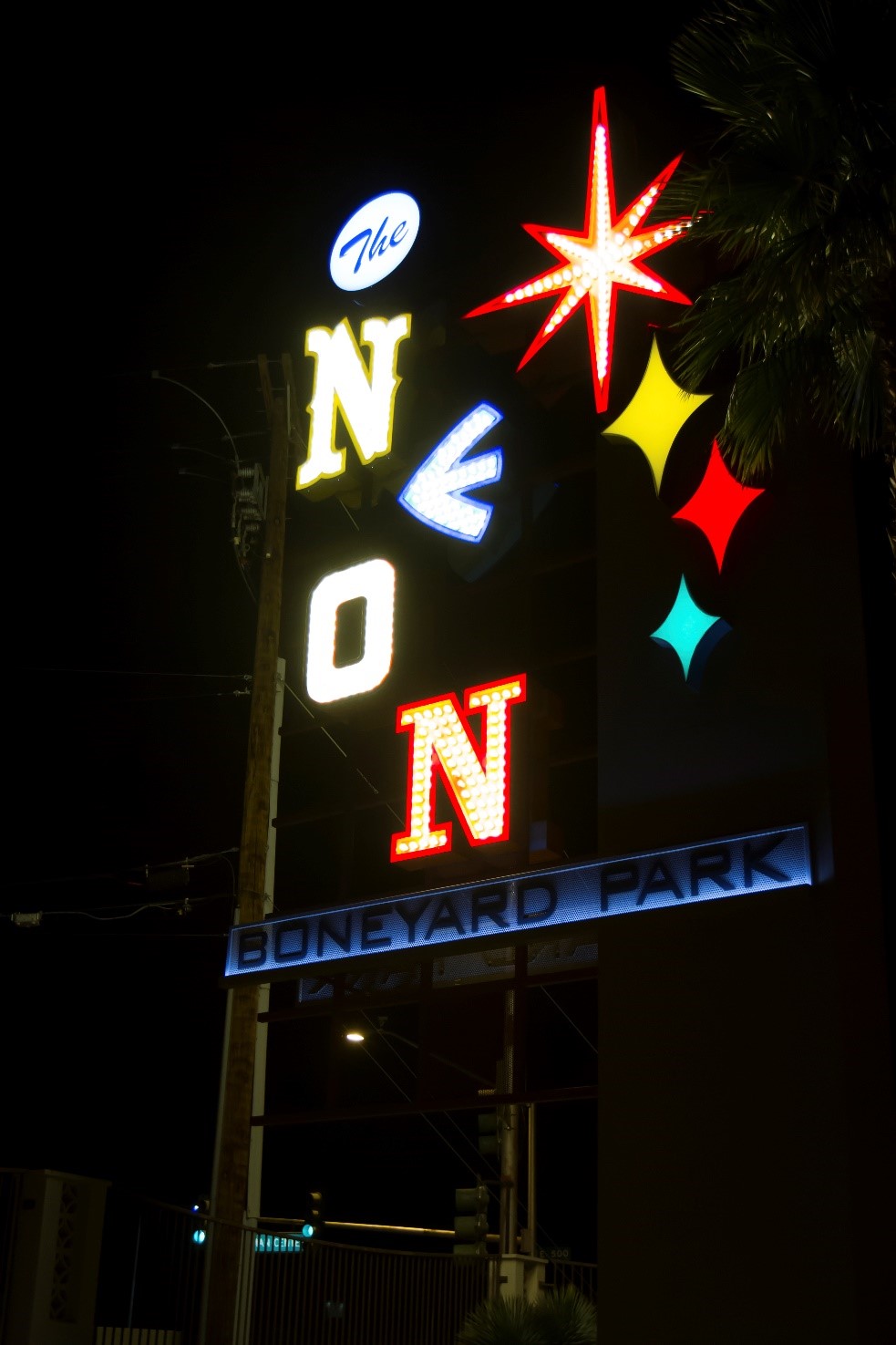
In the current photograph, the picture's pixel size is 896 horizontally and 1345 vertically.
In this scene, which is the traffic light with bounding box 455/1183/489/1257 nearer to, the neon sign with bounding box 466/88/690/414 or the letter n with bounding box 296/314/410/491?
the letter n with bounding box 296/314/410/491

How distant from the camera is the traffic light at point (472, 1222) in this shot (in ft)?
64.4

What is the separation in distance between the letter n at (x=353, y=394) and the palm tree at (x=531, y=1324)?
930 cm

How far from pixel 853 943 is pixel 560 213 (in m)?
8.65

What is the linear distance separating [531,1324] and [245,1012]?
4883mm

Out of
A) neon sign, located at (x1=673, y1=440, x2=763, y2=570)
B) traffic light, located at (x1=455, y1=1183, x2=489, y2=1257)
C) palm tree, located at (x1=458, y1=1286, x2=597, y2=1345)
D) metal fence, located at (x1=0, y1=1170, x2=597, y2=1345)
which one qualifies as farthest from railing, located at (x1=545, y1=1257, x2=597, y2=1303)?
neon sign, located at (x1=673, y1=440, x2=763, y2=570)

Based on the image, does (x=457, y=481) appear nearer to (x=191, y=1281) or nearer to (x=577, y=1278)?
(x=191, y=1281)

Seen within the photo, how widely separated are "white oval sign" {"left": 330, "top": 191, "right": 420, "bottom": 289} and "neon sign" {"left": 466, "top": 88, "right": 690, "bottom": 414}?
3.05 m

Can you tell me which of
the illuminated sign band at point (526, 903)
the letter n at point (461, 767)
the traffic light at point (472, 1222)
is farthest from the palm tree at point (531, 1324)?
the traffic light at point (472, 1222)

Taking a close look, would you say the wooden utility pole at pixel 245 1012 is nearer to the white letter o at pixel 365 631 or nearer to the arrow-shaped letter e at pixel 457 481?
the white letter o at pixel 365 631

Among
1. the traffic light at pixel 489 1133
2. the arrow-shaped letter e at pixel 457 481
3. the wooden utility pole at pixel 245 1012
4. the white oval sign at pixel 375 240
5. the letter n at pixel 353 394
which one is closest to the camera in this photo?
the wooden utility pole at pixel 245 1012

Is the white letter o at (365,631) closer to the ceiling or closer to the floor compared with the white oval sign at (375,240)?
closer to the floor

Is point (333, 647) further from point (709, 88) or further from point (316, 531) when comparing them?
point (709, 88)

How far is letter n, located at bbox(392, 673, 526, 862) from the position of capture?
1419cm

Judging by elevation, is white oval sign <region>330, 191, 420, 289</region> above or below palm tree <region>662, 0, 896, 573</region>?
above
